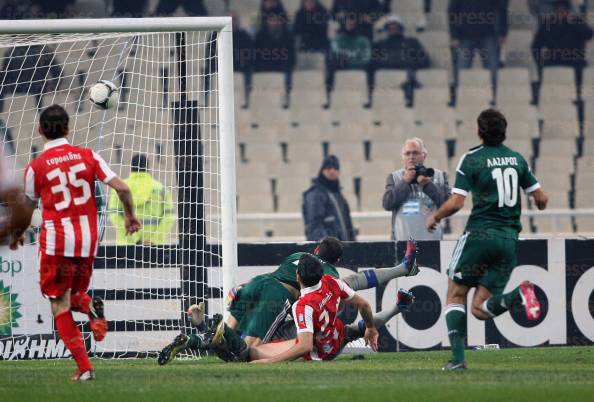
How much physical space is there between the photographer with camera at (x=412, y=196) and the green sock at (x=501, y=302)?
11.7 feet

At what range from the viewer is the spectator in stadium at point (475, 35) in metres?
21.0

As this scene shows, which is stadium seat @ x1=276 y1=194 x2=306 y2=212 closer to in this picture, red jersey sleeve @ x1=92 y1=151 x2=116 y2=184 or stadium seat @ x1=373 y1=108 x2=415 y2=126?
stadium seat @ x1=373 y1=108 x2=415 y2=126

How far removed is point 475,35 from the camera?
21.2 meters

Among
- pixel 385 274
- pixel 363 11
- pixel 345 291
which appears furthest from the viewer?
pixel 363 11

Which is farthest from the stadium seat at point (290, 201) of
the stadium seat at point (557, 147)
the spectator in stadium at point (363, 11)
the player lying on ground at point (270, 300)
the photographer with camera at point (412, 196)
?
the player lying on ground at point (270, 300)

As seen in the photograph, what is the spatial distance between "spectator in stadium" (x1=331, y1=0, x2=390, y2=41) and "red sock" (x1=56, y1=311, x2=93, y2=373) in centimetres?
1367

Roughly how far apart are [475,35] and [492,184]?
13.5 meters

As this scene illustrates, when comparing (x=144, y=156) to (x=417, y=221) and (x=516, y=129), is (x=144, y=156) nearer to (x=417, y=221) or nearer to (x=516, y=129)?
(x=417, y=221)

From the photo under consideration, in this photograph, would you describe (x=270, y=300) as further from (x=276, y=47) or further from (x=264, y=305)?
(x=276, y=47)

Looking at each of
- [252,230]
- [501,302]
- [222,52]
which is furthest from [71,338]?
[252,230]

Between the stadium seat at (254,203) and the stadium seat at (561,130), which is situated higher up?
the stadium seat at (561,130)

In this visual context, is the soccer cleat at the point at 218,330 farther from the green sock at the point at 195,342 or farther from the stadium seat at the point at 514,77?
the stadium seat at the point at 514,77

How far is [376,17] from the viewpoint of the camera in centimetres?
2152

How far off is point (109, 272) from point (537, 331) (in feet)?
13.7
